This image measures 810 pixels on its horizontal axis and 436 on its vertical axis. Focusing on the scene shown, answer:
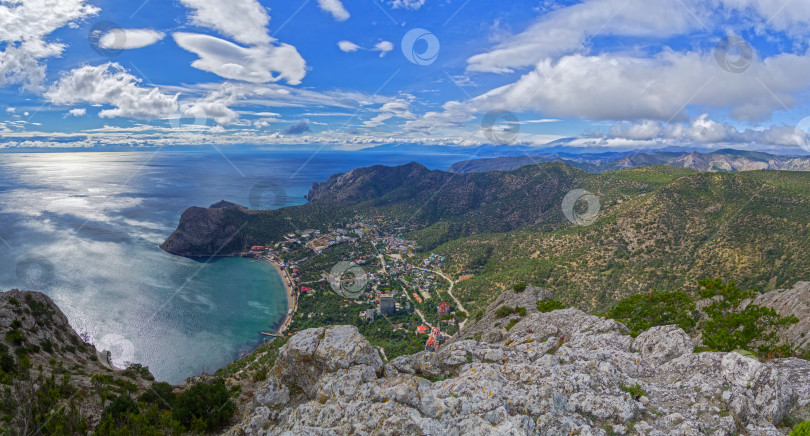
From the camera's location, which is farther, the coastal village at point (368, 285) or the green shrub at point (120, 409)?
the coastal village at point (368, 285)

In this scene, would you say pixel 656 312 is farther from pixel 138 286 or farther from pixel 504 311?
pixel 138 286

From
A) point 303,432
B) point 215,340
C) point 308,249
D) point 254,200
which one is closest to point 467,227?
point 308,249

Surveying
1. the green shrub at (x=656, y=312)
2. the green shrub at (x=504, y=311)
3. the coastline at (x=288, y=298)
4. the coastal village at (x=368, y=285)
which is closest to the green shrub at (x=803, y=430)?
the green shrub at (x=656, y=312)

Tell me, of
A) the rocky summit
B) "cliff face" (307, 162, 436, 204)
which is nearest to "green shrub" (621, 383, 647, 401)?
the rocky summit

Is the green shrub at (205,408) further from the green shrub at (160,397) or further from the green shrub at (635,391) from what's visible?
the green shrub at (635,391)

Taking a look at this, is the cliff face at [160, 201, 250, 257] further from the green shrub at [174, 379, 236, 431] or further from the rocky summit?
the rocky summit

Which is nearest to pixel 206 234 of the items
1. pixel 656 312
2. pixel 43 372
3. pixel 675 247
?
pixel 43 372

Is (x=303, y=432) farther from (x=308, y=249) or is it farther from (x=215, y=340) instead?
(x=308, y=249)
